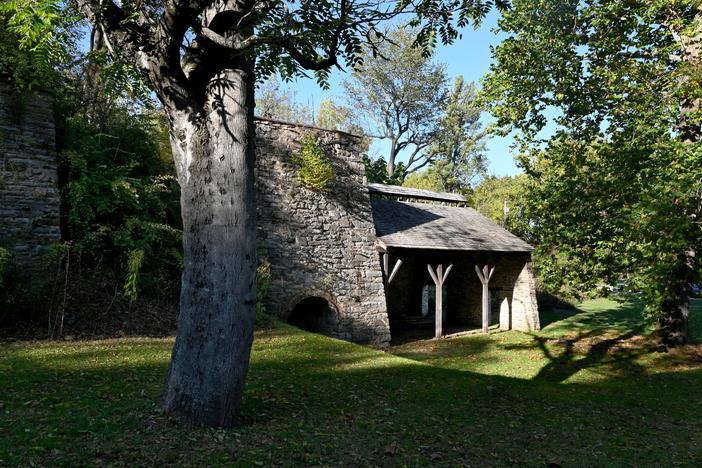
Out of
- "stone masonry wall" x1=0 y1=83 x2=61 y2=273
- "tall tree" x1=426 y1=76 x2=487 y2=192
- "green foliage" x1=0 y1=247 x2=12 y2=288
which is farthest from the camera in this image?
"tall tree" x1=426 y1=76 x2=487 y2=192

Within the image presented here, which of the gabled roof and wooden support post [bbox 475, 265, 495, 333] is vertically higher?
the gabled roof

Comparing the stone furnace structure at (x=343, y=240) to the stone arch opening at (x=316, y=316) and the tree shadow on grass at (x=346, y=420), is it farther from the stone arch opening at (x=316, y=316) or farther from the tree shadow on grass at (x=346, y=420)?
the tree shadow on grass at (x=346, y=420)

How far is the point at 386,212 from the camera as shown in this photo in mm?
14344

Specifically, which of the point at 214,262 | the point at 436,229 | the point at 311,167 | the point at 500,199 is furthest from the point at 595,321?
the point at 214,262

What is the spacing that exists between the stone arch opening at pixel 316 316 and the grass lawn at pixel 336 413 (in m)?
2.12

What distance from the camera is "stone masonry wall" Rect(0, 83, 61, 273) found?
823 cm

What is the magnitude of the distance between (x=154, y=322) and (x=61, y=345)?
1858mm

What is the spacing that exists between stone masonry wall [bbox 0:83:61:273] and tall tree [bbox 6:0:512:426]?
5341 millimetres

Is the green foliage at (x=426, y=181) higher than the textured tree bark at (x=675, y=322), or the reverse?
the green foliage at (x=426, y=181)

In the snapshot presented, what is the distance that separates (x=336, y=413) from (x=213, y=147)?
2962 mm

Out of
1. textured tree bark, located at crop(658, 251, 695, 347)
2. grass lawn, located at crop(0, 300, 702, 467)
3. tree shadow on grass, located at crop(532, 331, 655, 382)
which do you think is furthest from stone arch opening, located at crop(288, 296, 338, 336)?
textured tree bark, located at crop(658, 251, 695, 347)

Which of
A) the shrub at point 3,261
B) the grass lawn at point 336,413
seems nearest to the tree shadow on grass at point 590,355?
the grass lawn at point 336,413

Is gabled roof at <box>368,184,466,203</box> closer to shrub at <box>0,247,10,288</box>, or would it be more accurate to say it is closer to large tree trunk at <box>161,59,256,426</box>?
shrub at <box>0,247,10,288</box>

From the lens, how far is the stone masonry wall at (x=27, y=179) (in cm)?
823
